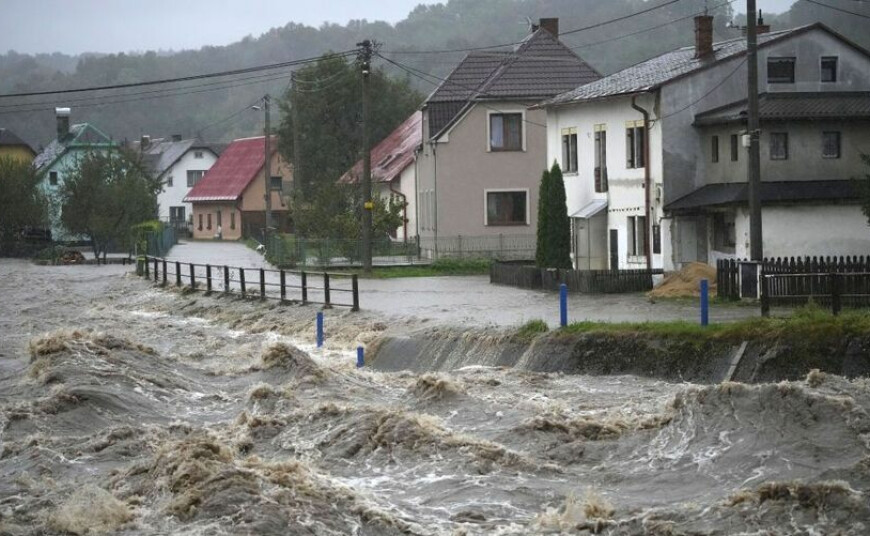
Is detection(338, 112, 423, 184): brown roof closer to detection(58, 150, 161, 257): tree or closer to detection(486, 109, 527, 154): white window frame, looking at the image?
detection(486, 109, 527, 154): white window frame

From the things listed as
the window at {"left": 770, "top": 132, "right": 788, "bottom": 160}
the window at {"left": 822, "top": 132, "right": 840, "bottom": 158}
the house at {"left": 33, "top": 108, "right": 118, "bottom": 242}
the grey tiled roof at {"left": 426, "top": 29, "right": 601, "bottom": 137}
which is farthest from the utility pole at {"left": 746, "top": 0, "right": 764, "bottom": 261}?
the house at {"left": 33, "top": 108, "right": 118, "bottom": 242}

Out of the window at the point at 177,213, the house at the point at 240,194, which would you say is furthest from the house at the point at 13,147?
the house at the point at 240,194

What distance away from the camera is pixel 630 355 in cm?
2447

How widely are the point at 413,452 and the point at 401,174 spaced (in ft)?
166

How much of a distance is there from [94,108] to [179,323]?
Answer: 16538cm

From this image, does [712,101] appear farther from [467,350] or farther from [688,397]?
[688,397]

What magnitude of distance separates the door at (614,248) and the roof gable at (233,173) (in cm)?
5426

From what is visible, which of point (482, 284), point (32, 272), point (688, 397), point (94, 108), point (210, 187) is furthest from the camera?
point (94, 108)

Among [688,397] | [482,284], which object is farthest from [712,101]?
[688,397]

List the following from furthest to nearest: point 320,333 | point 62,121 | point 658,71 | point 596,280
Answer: point 62,121, point 658,71, point 596,280, point 320,333

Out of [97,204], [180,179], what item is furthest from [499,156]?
[180,179]

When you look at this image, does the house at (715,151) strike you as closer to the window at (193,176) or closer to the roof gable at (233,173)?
the roof gable at (233,173)

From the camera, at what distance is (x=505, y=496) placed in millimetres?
15805

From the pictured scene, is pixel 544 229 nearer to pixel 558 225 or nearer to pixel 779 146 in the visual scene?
pixel 558 225
